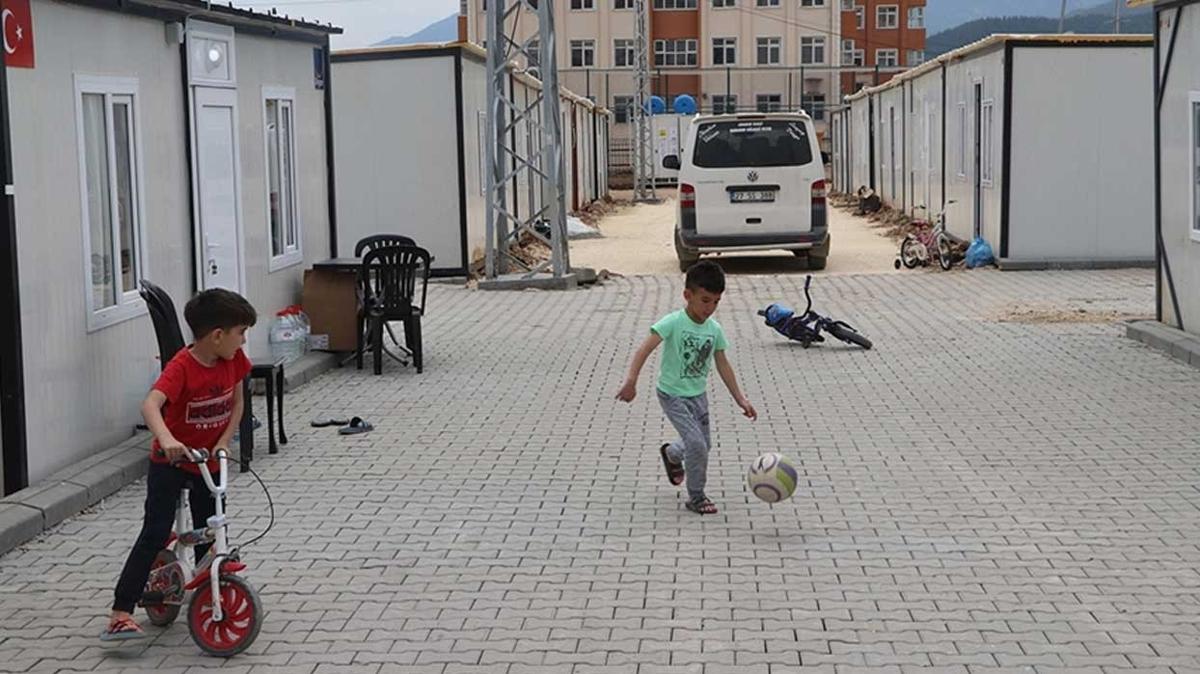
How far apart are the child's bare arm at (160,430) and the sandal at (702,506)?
10.3 ft

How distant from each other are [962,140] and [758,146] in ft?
12.5

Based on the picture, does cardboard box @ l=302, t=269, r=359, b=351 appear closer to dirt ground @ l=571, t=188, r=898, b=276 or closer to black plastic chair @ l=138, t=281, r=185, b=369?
black plastic chair @ l=138, t=281, r=185, b=369

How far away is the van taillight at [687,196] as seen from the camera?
76.8 feet

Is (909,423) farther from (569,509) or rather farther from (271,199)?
(271,199)

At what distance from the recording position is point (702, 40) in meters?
84.4

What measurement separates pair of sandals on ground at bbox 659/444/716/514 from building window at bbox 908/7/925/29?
9519 cm

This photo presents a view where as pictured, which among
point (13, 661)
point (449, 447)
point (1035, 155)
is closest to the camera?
point (13, 661)

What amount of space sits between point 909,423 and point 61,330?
5.36 meters

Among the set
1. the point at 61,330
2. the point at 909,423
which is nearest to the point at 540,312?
the point at 909,423

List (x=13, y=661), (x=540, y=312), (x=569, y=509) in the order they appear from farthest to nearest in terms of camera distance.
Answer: (x=540, y=312) → (x=569, y=509) → (x=13, y=661)

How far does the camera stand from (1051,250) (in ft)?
72.8

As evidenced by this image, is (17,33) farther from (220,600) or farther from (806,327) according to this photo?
(806,327)

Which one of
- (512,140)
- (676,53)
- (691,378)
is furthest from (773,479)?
(676,53)

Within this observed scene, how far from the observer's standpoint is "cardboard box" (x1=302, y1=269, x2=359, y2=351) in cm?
1441
